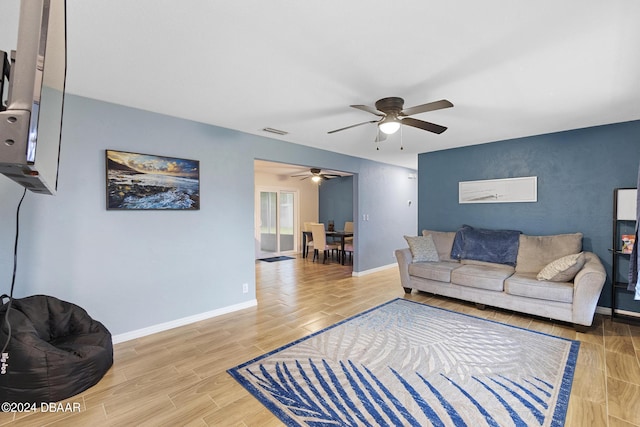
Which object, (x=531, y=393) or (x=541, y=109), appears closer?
(x=531, y=393)

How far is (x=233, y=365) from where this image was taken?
2.51m

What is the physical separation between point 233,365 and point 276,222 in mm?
6320

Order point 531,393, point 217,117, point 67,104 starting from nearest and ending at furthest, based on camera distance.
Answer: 1. point 531,393
2. point 67,104
3. point 217,117

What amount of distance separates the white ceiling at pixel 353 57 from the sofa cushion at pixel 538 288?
1.92m

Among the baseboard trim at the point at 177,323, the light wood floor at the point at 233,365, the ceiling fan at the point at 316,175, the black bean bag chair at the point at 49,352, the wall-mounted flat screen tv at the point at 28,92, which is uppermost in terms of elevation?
the ceiling fan at the point at 316,175

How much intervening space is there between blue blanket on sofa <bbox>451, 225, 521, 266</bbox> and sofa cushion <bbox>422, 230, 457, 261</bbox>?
8 cm

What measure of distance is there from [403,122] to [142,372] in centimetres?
319

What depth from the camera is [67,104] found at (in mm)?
2684

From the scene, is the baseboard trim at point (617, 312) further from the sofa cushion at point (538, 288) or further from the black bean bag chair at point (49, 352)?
the black bean bag chair at point (49, 352)

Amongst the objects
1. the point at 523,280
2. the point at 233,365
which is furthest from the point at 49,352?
the point at 523,280

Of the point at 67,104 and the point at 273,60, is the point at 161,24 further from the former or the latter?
the point at 67,104

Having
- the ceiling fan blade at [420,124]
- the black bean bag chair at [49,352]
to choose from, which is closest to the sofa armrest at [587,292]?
the ceiling fan blade at [420,124]

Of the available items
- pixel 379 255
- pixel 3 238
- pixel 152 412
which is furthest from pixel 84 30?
pixel 379 255

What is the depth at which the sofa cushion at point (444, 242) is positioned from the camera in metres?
4.79
